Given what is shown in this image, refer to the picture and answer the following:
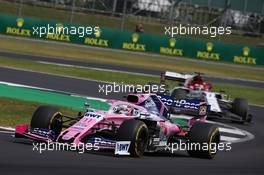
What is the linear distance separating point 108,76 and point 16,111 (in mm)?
15673

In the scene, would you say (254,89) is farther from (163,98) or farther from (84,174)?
(84,174)

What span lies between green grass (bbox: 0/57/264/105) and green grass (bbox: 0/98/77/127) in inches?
488

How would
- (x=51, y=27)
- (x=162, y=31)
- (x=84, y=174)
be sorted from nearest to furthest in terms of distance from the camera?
1. (x=84, y=174)
2. (x=51, y=27)
3. (x=162, y=31)

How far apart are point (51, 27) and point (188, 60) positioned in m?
8.53

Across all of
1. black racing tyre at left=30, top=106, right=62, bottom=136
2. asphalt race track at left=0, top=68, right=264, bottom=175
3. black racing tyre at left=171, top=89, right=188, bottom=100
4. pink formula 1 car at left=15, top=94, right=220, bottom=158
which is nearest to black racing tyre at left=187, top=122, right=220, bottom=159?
pink formula 1 car at left=15, top=94, right=220, bottom=158

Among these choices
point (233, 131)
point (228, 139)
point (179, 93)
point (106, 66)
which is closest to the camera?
point (228, 139)

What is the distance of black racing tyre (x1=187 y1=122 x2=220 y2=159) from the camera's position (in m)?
14.3

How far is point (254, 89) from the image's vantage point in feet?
121

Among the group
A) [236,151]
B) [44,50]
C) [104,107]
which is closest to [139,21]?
[44,50]

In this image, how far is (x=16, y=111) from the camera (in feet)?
60.4

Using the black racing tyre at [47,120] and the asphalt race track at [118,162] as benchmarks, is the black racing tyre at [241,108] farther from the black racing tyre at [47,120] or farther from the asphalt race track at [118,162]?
the black racing tyre at [47,120]

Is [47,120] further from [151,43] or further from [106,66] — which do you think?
[151,43]

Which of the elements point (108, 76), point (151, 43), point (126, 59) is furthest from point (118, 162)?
point (151, 43)

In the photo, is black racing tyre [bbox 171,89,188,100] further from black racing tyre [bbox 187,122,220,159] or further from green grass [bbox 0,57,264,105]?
black racing tyre [bbox 187,122,220,159]
